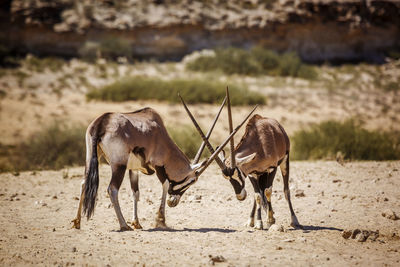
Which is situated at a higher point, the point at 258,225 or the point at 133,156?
the point at 133,156

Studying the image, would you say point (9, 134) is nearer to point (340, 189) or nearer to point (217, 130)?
point (217, 130)

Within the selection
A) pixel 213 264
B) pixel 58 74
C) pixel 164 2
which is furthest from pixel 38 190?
pixel 164 2

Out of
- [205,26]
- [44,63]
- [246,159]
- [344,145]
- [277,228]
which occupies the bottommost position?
[44,63]

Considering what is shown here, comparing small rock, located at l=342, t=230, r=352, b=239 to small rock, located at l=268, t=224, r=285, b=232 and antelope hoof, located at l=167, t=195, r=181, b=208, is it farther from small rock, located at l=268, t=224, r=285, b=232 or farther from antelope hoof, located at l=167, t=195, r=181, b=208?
antelope hoof, located at l=167, t=195, r=181, b=208

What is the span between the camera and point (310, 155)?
13938 millimetres

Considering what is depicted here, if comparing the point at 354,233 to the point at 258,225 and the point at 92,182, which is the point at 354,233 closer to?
the point at 258,225

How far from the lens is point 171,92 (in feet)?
73.1

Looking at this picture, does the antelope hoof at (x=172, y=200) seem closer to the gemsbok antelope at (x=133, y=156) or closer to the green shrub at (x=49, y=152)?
the gemsbok antelope at (x=133, y=156)

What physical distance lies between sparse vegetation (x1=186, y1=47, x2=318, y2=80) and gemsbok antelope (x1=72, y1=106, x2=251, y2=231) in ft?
72.5

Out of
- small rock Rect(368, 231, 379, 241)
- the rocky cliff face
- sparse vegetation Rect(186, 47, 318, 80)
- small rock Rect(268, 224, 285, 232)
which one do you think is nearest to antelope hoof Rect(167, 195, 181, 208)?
small rock Rect(268, 224, 285, 232)

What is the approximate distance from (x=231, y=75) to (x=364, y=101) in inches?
338

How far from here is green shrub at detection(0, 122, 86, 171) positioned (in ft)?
43.9

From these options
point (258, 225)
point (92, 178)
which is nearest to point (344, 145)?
point (258, 225)

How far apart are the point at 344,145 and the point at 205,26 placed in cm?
2125
